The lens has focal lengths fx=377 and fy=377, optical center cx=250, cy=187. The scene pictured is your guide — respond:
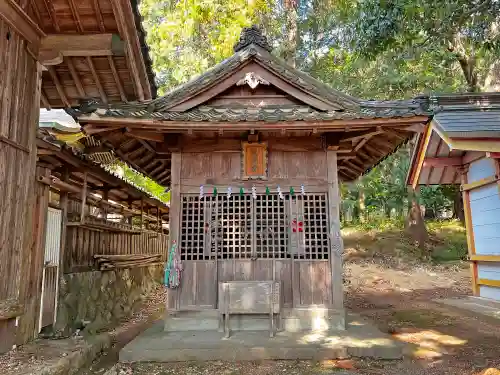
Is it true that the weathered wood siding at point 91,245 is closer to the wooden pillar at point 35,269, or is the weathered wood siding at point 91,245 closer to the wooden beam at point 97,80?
the wooden pillar at point 35,269

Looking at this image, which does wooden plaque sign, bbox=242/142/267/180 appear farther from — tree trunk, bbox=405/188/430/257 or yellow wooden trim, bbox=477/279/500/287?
tree trunk, bbox=405/188/430/257

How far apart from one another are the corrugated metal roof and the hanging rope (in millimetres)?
5496

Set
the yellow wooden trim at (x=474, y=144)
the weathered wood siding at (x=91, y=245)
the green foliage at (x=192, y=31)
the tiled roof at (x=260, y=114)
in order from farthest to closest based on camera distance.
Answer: the green foliage at (x=192, y=31), the weathered wood siding at (x=91, y=245), the tiled roof at (x=260, y=114), the yellow wooden trim at (x=474, y=144)

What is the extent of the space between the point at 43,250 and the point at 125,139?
2780mm

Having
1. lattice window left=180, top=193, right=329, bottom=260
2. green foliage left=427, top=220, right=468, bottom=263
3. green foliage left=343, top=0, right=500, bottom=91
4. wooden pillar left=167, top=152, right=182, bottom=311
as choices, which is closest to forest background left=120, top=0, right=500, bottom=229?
green foliage left=343, top=0, right=500, bottom=91

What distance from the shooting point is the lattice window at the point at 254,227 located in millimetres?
7957

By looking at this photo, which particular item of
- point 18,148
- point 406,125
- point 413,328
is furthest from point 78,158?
point 413,328

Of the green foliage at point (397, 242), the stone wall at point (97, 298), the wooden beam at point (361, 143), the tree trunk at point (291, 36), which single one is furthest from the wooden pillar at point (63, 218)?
the green foliage at point (397, 242)

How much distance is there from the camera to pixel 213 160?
8250 mm

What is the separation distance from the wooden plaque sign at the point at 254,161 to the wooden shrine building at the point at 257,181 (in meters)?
0.02

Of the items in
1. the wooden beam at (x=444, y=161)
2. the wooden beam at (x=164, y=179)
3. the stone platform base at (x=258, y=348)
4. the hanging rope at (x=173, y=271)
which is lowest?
the stone platform base at (x=258, y=348)

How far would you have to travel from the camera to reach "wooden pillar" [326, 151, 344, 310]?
7660mm

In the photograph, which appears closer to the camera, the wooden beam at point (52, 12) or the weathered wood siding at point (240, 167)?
the wooden beam at point (52, 12)

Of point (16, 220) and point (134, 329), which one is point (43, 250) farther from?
point (134, 329)
